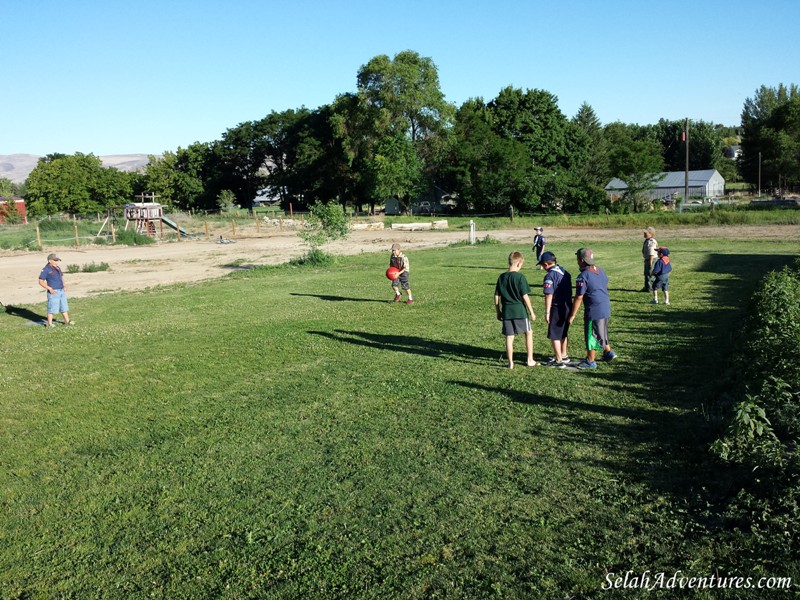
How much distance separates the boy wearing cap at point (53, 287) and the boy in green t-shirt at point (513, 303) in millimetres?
11052

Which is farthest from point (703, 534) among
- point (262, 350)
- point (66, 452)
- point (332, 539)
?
point (262, 350)

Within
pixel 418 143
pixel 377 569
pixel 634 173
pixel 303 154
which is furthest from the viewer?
pixel 303 154

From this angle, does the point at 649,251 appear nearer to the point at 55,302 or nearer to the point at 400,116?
the point at 55,302

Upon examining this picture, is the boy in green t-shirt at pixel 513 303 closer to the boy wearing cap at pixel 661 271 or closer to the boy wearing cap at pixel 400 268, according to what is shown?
the boy wearing cap at pixel 661 271

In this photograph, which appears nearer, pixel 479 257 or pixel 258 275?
pixel 258 275

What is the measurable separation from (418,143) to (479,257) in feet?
161

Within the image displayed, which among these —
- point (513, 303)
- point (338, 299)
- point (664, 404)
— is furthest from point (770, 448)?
point (338, 299)

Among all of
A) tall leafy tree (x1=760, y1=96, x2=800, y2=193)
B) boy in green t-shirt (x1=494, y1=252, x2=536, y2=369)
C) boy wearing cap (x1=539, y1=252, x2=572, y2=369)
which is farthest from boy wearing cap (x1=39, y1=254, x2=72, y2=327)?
tall leafy tree (x1=760, y1=96, x2=800, y2=193)

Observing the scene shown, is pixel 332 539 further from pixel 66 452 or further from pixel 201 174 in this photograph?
pixel 201 174

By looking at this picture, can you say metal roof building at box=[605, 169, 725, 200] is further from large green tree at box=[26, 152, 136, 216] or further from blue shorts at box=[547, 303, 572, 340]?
blue shorts at box=[547, 303, 572, 340]

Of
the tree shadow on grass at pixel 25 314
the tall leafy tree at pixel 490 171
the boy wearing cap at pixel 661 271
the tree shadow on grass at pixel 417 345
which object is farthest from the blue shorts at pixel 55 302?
the tall leafy tree at pixel 490 171

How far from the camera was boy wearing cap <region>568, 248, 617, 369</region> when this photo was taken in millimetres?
9781

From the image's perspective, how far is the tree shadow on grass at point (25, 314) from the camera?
702 inches

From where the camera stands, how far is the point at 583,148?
79.1 metres
